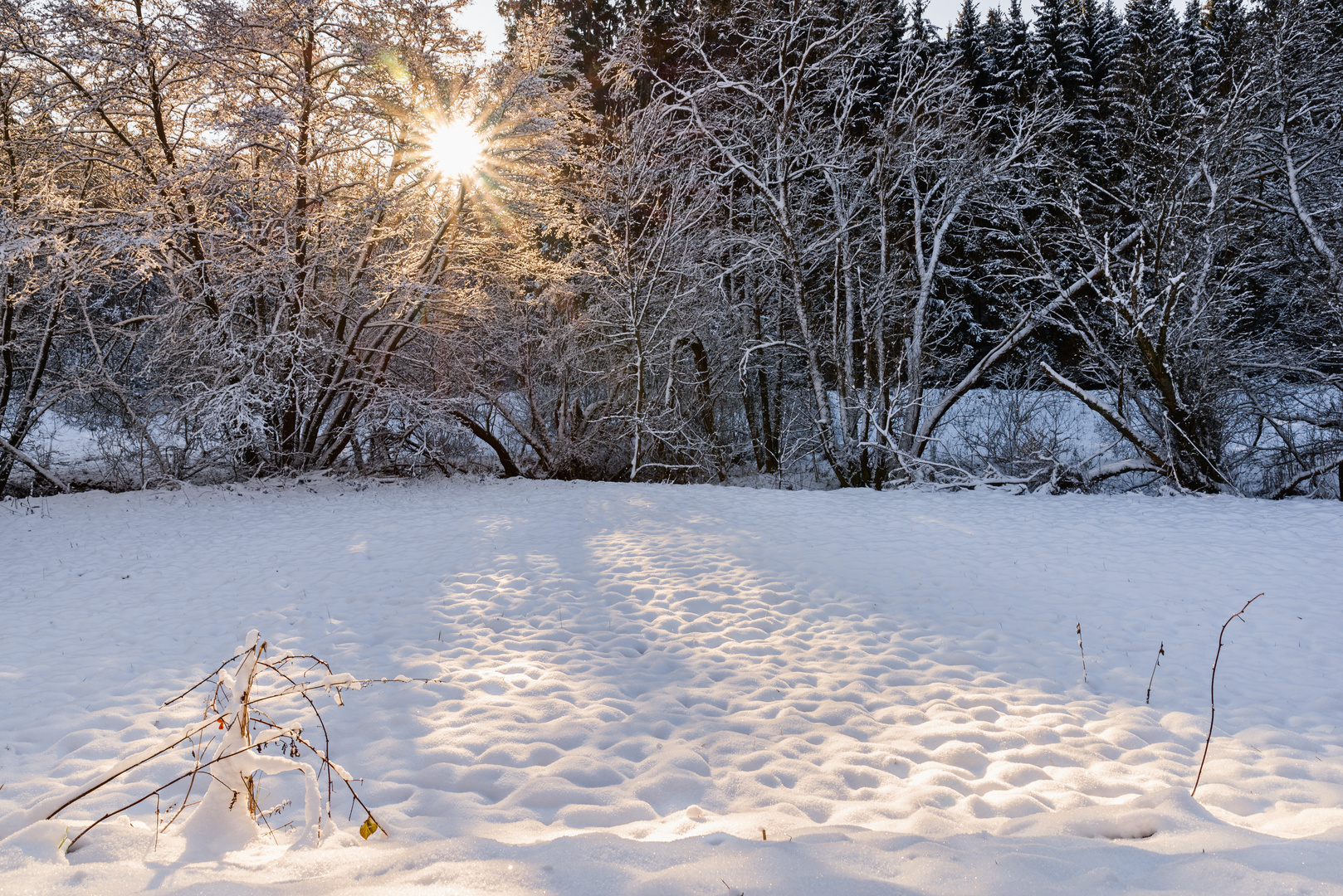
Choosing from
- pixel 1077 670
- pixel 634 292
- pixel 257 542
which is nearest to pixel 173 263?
pixel 257 542

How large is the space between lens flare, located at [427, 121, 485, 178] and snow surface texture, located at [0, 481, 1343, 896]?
7.12 meters

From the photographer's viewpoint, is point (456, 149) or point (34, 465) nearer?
Answer: point (34, 465)

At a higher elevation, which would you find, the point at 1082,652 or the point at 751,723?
the point at 1082,652

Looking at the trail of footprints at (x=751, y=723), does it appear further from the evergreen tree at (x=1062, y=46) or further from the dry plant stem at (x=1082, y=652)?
the evergreen tree at (x=1062, y=46)

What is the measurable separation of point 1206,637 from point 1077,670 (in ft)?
4.66

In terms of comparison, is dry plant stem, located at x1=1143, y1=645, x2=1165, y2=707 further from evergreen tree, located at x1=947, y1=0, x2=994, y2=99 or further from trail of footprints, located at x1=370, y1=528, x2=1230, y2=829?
evergreen tree, located at x1=947, y1=0, x2=994, y2=99

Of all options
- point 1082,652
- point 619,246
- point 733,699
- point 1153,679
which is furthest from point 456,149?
point 1153,679

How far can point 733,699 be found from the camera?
14.0 ft

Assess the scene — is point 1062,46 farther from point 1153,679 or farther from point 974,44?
point 1153,679

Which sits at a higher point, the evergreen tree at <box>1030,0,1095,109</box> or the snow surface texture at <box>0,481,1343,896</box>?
the evergreen tree at <box>1030,0,1095,109</box>

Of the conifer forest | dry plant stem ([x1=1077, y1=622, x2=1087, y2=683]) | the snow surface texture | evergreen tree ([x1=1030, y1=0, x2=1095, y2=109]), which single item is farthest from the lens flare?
evergreen tree ([x1=1030, y1=0, x2=1095, y2=109])

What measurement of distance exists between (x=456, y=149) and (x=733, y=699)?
11458 mm

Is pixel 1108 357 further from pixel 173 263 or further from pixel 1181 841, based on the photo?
pixel 173 263

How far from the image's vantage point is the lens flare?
11.9m
